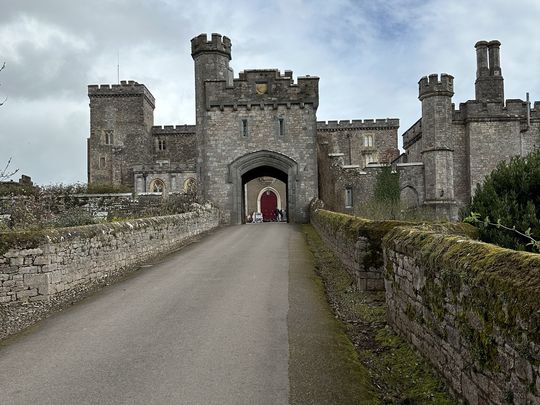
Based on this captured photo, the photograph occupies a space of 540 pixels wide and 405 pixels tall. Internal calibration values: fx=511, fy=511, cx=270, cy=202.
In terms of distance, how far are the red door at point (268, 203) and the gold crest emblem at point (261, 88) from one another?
25.2 metres

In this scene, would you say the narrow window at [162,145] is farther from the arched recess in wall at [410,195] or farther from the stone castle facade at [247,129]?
the arched recess in wall at [410,195]

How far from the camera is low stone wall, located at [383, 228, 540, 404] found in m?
3.06

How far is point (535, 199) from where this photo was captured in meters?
11.1

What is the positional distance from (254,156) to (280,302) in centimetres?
2029

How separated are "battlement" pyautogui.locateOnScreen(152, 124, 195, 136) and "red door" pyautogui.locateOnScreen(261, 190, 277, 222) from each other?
10993 millimetres

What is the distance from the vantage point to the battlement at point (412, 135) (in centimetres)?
3347

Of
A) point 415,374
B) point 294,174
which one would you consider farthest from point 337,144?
point 415,374

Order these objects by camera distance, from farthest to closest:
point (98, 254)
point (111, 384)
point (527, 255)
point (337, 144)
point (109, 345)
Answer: point (337, 144) → point (98, 254) → point (109, 345) → point (111, 384) → point (527, 255)

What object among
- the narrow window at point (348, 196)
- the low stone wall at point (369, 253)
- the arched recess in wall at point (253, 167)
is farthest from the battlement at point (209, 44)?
the low stone wall at point (369, 253)

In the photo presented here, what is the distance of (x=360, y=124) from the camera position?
50.3 metres

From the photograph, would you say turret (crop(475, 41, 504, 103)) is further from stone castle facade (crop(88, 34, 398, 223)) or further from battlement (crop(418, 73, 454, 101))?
stone castle facade (crop(88, 34, 398, 223))

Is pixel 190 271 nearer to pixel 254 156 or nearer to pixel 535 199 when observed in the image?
pixel 535 199

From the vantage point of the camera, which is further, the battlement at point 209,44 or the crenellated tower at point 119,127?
the crenellated tower at point 119,127

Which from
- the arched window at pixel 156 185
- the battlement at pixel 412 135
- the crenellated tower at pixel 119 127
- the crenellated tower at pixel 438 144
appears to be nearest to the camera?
the crenellated tower at pixel 438 144
